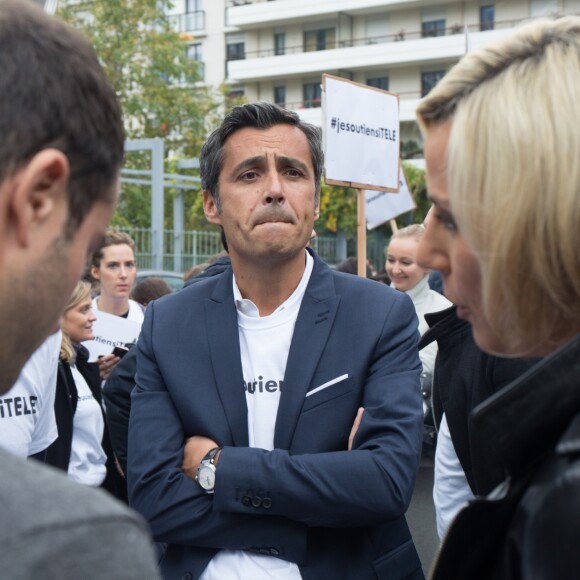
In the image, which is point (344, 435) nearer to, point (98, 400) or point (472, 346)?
point (472, 346)

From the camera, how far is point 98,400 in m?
4.84

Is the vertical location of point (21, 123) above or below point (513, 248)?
above

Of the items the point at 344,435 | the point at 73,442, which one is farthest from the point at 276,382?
the point at 73,442

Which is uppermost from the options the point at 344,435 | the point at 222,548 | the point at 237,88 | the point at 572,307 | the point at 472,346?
the point at 237,88

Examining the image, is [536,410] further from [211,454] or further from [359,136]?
[359,136]

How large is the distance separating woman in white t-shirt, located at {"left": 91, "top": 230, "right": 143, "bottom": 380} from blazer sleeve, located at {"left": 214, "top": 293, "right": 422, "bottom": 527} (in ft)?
12.5

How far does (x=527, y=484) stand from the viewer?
1.28m

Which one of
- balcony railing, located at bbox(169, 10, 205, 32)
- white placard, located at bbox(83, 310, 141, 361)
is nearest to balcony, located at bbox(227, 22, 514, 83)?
balcony railing, located at bbox(169, 10, 205, 32)

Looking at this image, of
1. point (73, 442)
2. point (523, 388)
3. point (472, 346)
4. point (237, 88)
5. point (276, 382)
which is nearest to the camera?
point (523, 388)

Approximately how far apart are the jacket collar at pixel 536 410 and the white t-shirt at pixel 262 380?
1.17 m

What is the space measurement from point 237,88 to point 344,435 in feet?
154

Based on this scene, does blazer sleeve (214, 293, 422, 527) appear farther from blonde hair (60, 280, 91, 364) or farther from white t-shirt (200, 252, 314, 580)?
blonde hair (60, 280, 91, 364)

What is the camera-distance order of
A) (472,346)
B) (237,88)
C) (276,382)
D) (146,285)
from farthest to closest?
(237,88)
(146,285)
(472,346)
(276,382)

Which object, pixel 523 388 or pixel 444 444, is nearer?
pixel 523 388
